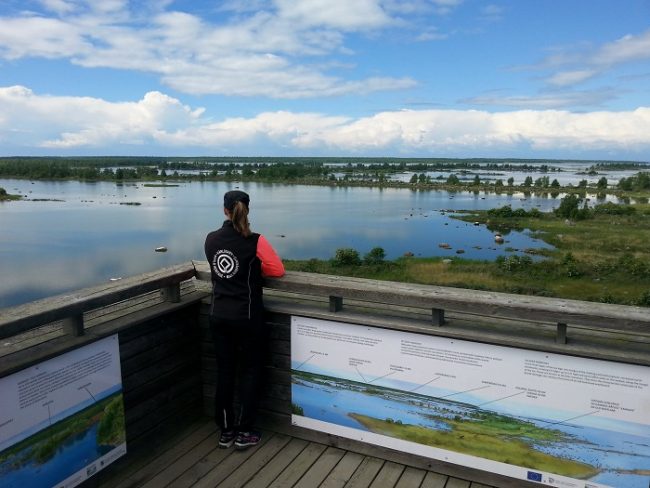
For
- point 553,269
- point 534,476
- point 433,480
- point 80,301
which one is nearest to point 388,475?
point 433,480

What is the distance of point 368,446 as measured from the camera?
3404 millimetres

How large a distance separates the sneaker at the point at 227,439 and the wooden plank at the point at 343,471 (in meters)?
0.73

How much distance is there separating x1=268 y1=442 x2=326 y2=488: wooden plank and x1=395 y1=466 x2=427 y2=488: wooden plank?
57 cm

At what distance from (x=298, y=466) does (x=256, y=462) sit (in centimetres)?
27

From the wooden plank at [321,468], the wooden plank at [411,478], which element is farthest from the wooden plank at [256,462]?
the wooden plank at [411,478]

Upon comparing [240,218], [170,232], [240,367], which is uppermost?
[240,218]

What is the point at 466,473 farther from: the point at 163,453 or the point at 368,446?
the point at 163,453

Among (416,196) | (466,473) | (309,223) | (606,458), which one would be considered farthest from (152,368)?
(416,196)

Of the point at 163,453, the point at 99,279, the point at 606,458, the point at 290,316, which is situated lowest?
the point at 99,279

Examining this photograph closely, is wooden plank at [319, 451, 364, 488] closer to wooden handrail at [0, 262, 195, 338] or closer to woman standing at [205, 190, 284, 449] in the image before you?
woman standing at [205, 190, 284, 449]

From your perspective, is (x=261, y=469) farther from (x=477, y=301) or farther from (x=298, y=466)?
(x=477, y=301)

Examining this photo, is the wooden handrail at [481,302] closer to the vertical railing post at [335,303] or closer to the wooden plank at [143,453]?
the vertical railing post at [335,303]

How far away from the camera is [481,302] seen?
2902 millimetres

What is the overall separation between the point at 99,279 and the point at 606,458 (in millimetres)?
31802
